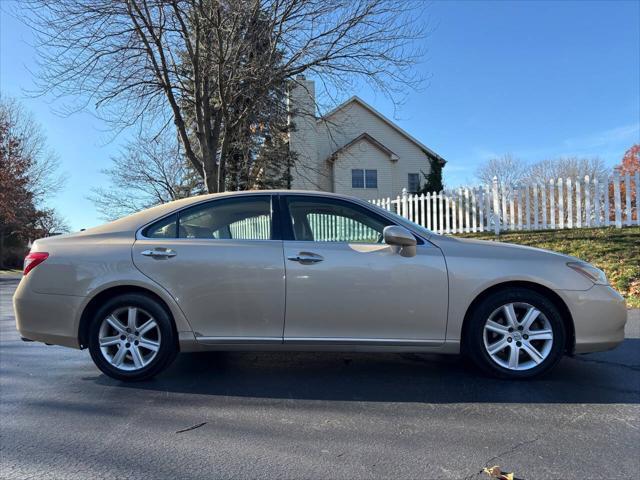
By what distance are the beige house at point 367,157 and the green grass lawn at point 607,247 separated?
49.7 ft

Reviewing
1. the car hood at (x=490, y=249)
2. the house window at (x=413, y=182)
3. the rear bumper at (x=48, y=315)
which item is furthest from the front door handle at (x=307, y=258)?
A: the house window at (x=413, y=182)

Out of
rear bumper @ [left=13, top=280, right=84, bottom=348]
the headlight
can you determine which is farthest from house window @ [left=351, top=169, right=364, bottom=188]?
rear bumper @ [left=13, top=280, right=84, bottom=348]

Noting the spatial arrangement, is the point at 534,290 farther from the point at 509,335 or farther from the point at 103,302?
the point at 103,302

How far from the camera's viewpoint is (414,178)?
28688 mm

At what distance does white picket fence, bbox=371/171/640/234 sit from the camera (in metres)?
11.3

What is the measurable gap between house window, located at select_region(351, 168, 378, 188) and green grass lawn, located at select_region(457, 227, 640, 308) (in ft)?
50.3

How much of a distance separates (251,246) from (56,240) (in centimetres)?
181

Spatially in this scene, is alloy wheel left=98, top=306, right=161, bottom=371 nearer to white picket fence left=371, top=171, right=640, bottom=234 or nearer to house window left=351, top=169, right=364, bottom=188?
white picket fence left=371, top=171, right=640, bottom=234

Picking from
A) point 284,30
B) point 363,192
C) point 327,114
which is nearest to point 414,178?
point 363,192

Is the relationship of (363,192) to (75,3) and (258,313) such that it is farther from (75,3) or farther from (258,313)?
(258,313)

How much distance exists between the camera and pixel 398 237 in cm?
374

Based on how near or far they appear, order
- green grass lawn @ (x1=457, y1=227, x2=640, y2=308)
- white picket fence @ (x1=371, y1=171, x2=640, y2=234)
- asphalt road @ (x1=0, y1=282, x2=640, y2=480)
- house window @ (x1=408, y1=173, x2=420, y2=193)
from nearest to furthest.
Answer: asphalt road @ (x1=0, y1=282, x2=640, y2=480) < green grass lawn @ (x1=457, y1=227, x2=640, y2=308) < white picket fence @ (x1=371, y1=171, x2=640, y2=234) < house window @ (x1=408, y1=173, x2=420, y2=193)

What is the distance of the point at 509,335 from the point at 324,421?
173 cm

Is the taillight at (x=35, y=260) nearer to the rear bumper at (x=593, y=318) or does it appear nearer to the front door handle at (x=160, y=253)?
the front door handle at (x=160, y=253)
